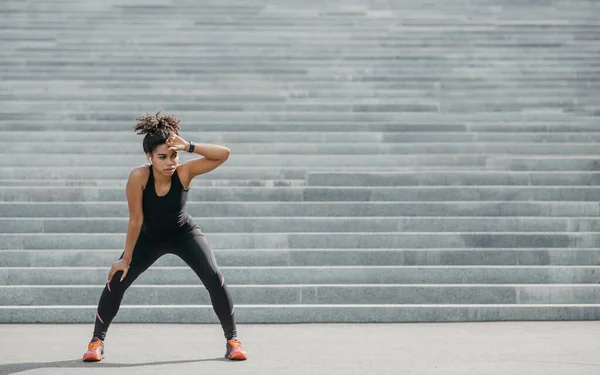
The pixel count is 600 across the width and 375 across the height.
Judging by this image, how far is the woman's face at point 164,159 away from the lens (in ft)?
15.1

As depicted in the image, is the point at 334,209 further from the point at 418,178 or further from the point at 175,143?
the point at 175,143

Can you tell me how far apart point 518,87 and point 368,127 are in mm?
2786

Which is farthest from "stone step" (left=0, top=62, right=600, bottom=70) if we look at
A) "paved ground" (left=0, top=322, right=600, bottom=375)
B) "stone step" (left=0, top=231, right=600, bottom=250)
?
"paved ground" (left=0, top=322, right=600, bottom=375)

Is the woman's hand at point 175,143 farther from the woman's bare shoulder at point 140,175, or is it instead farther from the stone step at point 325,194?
the stone step at point 325,194

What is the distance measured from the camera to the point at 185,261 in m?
4.75

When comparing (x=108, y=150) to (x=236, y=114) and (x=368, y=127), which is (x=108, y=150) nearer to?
(x=236, y=114)

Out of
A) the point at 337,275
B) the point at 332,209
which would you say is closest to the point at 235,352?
the point at 337,275

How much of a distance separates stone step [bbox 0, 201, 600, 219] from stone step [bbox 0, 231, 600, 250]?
0.49 metres

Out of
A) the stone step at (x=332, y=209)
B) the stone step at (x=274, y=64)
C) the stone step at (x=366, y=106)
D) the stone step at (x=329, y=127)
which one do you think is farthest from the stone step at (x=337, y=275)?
the stone step at (x=274, y=64)

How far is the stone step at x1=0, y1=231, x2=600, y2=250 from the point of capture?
7113mm

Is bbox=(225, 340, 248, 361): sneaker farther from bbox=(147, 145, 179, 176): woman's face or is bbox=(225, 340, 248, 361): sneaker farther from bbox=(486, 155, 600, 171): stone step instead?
bbox=(486, 155, 600, 171): stone step

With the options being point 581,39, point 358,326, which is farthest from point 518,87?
point 358,326

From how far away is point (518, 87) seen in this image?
37.4ft

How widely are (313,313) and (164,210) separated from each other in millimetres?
1818
